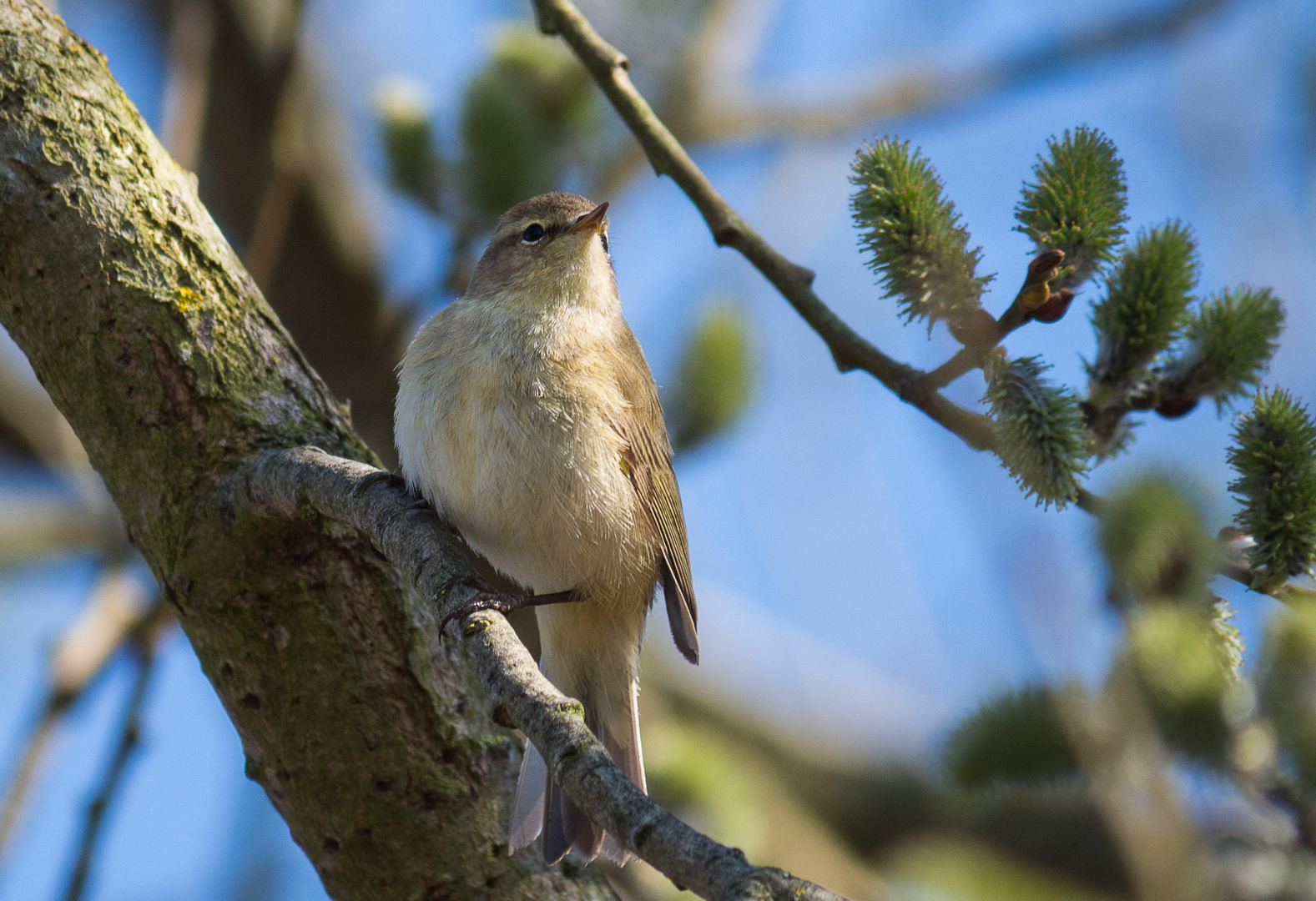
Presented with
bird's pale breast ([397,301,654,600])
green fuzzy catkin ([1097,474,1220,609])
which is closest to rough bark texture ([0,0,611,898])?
bird's pale breast ([397,301,654,600])

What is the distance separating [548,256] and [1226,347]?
243 cm

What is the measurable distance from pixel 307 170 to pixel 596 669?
394cm

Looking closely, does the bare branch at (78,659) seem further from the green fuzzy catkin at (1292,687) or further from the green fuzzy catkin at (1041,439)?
the green fuzzy catkin at (1292,687)

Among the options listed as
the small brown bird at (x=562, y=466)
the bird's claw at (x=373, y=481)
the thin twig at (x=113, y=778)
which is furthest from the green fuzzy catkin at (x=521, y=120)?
the thin twig at (x=113, y=778)

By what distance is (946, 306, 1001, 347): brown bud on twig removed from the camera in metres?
2.32

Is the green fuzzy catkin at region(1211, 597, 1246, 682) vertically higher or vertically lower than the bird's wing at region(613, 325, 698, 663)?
lower

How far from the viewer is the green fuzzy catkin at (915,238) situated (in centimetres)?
231

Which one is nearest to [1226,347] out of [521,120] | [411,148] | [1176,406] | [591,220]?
[1176,406]

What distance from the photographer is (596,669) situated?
3.84m

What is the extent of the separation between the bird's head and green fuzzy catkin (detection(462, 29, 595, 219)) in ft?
0.37

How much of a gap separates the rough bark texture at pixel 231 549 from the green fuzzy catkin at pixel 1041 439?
1.40 metres

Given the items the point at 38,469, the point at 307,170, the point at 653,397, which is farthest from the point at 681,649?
the point at 38,469

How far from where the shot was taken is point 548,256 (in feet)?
14.1

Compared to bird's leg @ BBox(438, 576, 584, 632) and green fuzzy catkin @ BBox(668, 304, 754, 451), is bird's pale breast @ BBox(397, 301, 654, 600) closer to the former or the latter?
bird's leg @ BBox(438, 576, 584, 632)
